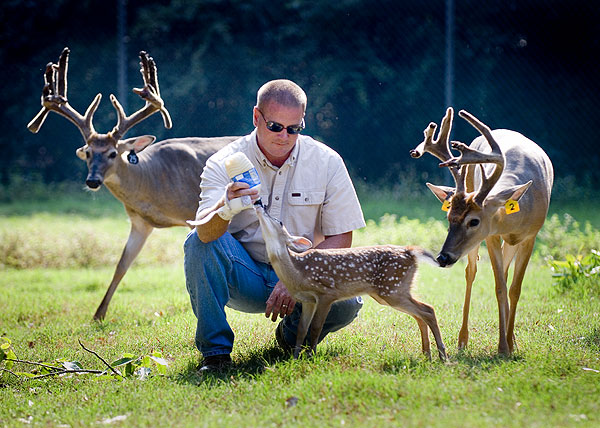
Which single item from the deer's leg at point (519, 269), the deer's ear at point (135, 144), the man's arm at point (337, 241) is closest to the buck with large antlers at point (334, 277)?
the man's arm at point (337, 241)

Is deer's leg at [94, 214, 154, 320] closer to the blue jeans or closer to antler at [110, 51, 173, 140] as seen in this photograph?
antler at [110, 51, 173, 140]

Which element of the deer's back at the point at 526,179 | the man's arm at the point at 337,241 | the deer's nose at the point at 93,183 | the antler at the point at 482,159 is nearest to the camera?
the antler at the point at 482,159

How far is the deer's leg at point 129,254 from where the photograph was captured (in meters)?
6.13

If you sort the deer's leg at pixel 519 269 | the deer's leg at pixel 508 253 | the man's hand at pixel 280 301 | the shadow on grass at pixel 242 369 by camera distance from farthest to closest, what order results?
the deer's leg at pixel 508 253 < the deer's leg at pixel 519 269 < the man's hand at pixel 280 301 < the shadow on grass at pixel 242 369

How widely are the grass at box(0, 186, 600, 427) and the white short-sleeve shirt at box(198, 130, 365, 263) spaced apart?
72 centimetres

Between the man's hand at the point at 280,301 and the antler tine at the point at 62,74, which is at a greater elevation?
the antler tine at the point at 62,74

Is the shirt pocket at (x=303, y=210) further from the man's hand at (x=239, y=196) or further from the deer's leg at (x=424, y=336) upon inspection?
the deer's leg at (x=424, y=336)

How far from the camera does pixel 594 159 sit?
12094mm

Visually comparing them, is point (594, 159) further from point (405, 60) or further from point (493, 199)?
point (493, 199)

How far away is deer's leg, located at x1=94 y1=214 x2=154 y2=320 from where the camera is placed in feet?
20.1

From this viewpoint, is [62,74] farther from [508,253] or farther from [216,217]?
[508,253]

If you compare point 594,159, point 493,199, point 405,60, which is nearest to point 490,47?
point 405,60

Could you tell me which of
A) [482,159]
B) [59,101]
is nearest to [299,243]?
[482,159]

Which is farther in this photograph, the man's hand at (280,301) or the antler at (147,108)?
the antler at (147,108)
